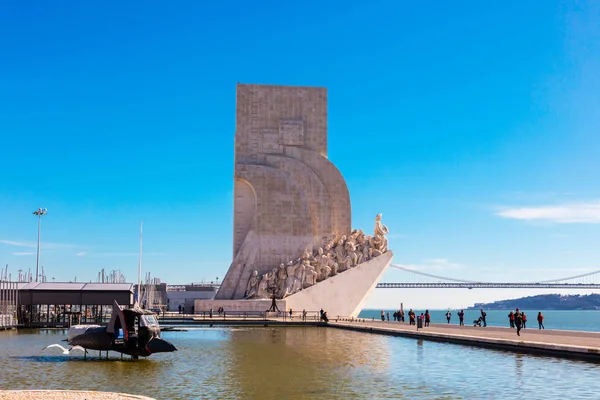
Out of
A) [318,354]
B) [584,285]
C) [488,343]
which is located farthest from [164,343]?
[584,285]

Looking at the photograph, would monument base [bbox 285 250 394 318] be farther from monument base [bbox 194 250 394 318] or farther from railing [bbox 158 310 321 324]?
railing [bbox 158 310 321 324]

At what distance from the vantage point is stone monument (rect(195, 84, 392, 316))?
3559cm

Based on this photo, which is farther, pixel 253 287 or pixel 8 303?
pixel 253 287

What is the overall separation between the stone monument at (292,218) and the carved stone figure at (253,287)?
2.3 inches

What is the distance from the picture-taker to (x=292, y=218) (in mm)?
37344

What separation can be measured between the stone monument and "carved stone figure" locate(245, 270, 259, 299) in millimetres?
57

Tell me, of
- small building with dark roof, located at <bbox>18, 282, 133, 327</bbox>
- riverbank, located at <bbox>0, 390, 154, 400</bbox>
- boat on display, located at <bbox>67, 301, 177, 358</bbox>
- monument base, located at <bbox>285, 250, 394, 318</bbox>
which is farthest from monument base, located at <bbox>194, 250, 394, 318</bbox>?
riverbank, located at <bbox>0, 390, 154, 400</bbox>

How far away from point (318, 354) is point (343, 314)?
2102 cm

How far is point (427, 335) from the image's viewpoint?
61.0 feet

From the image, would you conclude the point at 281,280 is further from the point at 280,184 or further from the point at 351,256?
the point at 280,184

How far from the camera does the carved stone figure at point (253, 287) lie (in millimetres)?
35781

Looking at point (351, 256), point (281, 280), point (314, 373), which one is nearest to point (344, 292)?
point (351, 256)

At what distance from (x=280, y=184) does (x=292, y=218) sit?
6.42 ft

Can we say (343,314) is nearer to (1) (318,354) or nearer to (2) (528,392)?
(1) (318,354)
